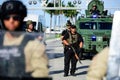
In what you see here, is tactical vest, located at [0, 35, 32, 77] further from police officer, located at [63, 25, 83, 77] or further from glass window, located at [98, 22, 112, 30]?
glass window, located at [98, 22, 112, 30]

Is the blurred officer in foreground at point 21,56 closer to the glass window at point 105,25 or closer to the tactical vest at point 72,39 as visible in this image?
the tactical vest at point 72,39

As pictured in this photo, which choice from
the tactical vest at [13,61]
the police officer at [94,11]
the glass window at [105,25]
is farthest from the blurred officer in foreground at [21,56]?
the police officer at [94,11]

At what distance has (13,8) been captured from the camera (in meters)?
3.06

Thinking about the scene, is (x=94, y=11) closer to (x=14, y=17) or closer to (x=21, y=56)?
(x=14, y=17)

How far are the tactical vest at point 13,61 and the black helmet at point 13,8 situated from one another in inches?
10.7

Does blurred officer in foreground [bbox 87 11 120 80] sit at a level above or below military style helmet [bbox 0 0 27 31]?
below

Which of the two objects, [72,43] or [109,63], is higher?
[109,63]

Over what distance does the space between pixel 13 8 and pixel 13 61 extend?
14.6 inches

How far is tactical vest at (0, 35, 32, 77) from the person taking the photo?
2.91 meters

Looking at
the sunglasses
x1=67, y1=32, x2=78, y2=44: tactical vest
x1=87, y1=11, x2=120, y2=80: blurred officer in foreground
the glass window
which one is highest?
the sunglasses

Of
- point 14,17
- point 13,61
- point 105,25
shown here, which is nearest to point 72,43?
point 105,25

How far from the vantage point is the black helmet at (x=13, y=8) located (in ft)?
10.1

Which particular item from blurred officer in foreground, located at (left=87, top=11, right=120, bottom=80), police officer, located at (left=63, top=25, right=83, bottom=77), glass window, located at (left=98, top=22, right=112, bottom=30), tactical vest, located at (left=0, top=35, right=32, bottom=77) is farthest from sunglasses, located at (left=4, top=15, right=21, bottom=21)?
glass window, located at (left=98, top=22, right=112, bottom=30)

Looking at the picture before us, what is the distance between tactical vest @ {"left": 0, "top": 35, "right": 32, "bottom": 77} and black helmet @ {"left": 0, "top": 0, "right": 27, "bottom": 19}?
0.27 m
